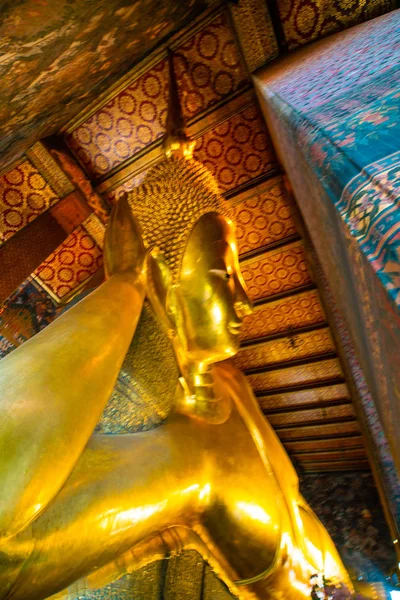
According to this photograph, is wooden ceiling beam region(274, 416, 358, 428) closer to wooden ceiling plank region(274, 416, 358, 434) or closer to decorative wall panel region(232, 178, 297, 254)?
wooden ceiling plank region(274, 416, 358, 434)

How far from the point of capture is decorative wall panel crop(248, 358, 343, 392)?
319 centimetres

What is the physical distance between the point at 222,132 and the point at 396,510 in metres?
2.70

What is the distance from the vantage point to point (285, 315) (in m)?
2.90

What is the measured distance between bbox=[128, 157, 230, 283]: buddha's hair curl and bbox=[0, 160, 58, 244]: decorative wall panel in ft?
3.23

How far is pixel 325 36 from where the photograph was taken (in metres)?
1.73

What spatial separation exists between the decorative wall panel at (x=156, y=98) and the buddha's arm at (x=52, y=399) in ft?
4.68

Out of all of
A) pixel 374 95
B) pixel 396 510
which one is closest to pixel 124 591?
pixel 374 95

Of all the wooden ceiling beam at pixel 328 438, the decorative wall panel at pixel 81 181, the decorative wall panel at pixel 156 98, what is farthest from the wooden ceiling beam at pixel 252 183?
the wooden ceiling beam at pixel 328 438

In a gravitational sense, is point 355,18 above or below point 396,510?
above

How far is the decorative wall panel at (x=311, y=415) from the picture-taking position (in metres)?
3.48

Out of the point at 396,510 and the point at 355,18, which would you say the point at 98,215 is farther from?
the point at 396,510

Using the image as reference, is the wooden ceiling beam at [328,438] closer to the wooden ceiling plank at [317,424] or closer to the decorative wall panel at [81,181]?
the wooden ceiling plank at [317,424]

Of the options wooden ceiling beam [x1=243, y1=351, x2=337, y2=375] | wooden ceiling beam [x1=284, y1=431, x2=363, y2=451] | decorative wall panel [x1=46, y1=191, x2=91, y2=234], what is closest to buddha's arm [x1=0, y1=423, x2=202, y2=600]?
decorative wall panel [x1=46, y1=191, x2=91, y2=234]

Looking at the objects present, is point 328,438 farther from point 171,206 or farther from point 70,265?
point 171,206
